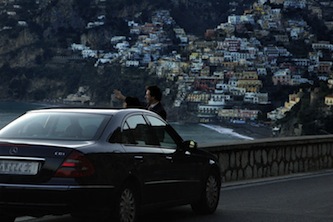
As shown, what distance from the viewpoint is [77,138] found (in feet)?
27.7

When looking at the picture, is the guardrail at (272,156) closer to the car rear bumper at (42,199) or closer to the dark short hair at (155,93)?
the dark short hair at (155,93)

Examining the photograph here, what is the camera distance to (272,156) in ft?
59.0

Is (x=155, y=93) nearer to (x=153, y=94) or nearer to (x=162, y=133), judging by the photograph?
(x=153, y=94)

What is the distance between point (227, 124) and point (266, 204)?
398ft

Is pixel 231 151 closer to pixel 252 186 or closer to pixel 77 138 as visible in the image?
pixel 252 186

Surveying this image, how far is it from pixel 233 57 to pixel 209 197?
511 feet

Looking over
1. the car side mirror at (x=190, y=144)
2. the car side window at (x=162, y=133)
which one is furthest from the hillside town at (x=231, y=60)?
the car side window at (x=162, y=133)

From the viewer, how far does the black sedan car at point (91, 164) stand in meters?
7.93

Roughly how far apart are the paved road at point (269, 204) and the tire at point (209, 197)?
0.34 feet

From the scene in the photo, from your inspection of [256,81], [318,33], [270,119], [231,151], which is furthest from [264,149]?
[318,33]

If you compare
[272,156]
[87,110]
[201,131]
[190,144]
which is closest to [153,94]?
[190,144]

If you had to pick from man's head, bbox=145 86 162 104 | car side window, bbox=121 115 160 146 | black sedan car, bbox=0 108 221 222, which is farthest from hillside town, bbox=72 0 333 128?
car side window, bbox=121 115 160 146

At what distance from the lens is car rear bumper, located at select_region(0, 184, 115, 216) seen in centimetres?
789

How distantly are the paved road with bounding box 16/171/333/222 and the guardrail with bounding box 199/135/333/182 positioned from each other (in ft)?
1.25
